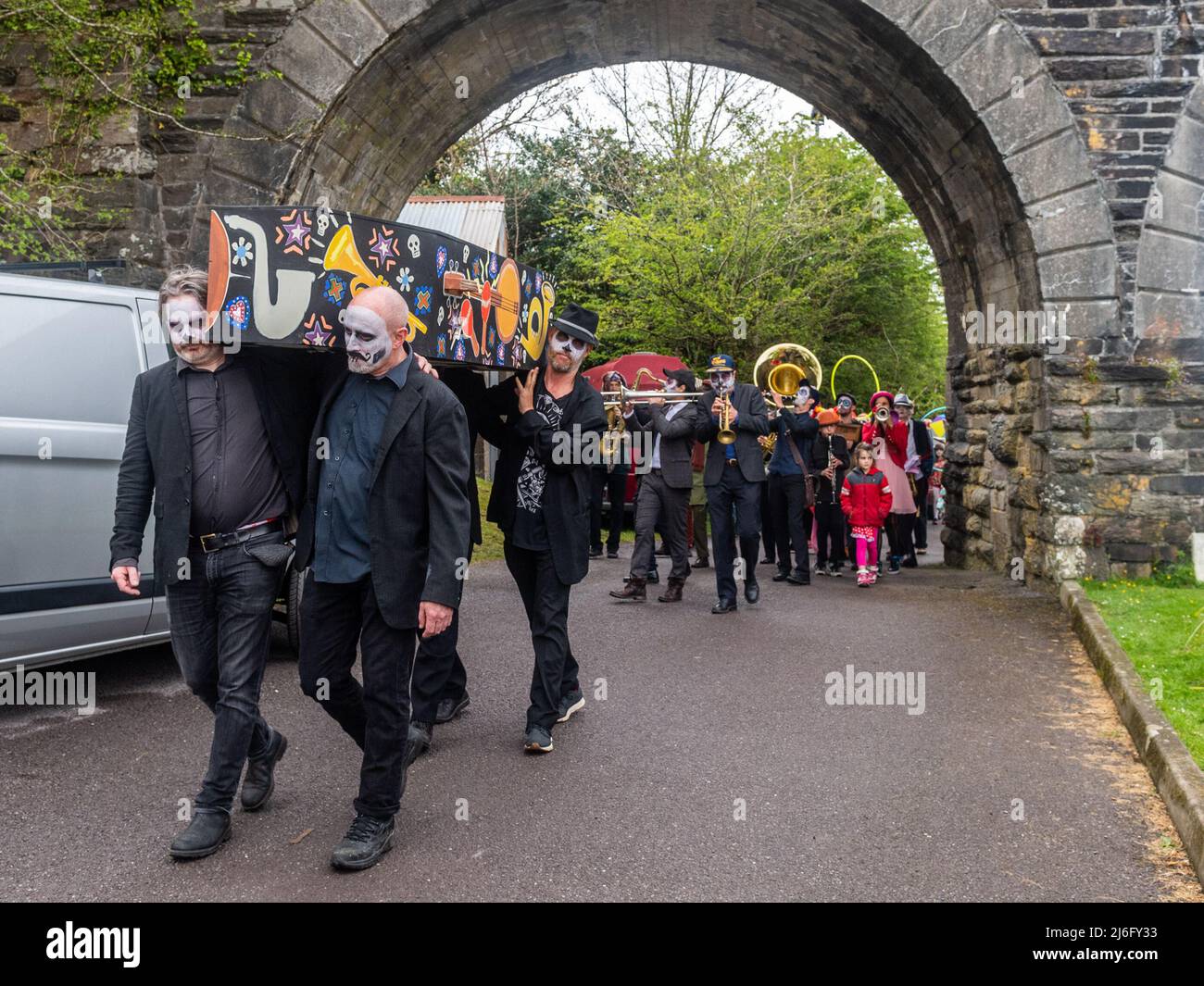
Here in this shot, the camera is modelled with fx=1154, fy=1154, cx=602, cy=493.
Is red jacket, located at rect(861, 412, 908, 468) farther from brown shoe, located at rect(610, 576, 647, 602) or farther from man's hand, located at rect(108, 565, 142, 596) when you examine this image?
man's hand, located at rect(108, 565, 142, 596)

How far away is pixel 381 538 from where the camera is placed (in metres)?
4.23

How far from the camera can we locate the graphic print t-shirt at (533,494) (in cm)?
583

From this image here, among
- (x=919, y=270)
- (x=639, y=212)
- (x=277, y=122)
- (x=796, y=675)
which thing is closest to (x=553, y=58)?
(x=277, y=122)

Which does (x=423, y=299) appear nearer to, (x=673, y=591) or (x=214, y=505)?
(x=214, y=505)

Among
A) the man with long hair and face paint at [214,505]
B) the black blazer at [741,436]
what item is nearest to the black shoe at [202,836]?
the man with long hair and face paint at [214,505]

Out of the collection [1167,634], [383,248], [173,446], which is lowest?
[1167,634]

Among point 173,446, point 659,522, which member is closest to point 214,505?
point 173,446

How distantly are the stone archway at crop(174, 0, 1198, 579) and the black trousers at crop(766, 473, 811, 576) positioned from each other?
1898 millimetres

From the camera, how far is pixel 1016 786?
5.10m

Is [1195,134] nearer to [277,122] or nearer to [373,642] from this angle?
[277,122]

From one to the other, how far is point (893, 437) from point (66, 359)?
920cm

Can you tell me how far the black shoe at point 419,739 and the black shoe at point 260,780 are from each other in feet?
2.22

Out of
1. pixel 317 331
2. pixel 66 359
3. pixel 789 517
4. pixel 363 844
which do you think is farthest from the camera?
pixel 789 517

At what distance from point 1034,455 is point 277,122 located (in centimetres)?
722
